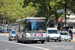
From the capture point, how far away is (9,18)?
11100 centimetres

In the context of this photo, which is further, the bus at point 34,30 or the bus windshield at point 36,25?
the bus windshield at point 36,25

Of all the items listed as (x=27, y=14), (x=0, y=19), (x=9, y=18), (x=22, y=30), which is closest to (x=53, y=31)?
(x=22, y=30)

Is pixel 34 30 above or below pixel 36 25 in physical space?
below

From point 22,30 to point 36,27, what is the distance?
7.10 feet

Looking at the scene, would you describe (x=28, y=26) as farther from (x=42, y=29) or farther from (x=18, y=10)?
(x=18, y=10)

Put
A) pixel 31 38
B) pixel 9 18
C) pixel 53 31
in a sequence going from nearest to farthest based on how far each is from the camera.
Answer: pixel 31 38 → pixel 53 31 → pixel 9 18

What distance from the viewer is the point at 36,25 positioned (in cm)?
2862

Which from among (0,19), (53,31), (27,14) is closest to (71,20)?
(27,14)

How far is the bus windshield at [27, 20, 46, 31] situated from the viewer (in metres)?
28.4

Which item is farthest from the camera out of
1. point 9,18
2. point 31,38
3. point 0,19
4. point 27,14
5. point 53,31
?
point 0,19

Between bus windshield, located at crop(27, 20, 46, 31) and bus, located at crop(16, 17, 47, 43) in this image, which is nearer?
bus, located at crop(16, 17, 47, 43)

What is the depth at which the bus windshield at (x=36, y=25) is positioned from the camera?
93.1 feet

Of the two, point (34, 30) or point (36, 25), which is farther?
point (36, 25)

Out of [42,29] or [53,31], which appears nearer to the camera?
[42,29]
